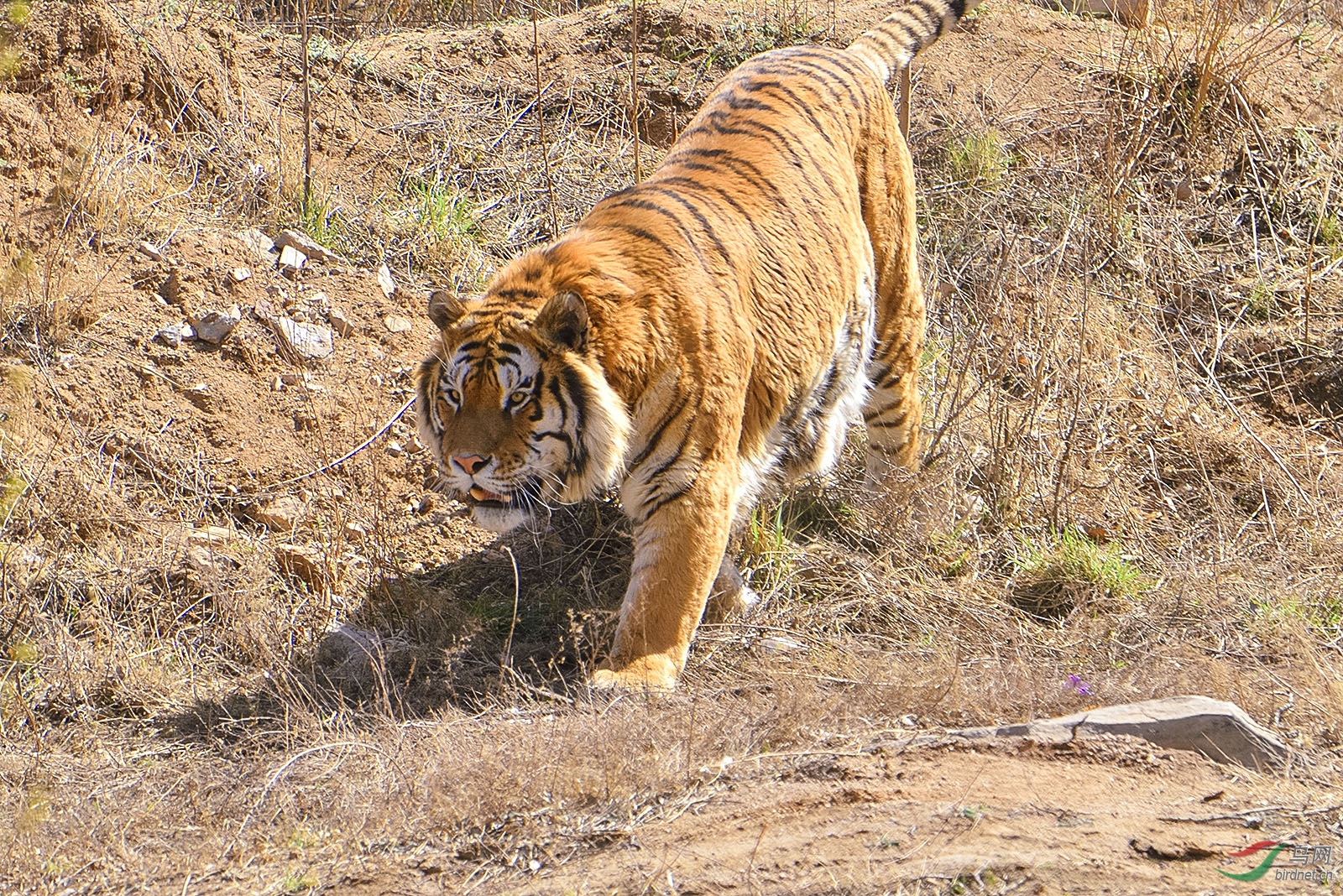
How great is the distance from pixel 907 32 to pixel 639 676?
3.76 metres

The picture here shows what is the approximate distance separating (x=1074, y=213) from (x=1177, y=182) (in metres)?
0.99

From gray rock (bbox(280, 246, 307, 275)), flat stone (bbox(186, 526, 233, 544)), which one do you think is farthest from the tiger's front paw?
gray rock (bbox(280, 246, 307, 275))

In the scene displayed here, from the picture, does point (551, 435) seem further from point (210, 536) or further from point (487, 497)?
point (210, 536)

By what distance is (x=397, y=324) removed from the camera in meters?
6.03

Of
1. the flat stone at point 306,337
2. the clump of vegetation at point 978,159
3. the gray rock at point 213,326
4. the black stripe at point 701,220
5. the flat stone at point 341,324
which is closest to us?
the black stripe at point 701,220

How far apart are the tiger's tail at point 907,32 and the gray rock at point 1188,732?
11.8 ft

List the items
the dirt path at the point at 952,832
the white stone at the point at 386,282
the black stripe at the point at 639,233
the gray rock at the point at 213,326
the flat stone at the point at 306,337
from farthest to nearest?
the white stone at the point at 386,282 → the flat stone at the point at 306,337 → the gray rock at the point at 213,326 → the black stripe at the point at 639,233 → the dirt path at the point at 952,832

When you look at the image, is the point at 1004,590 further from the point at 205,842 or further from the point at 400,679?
the point at 205,842

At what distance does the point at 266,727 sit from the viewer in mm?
4363

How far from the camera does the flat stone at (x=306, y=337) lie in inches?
224

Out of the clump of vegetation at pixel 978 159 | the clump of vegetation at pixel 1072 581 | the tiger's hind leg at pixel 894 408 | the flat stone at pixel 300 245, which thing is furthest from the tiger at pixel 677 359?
the clump of vegetation at pixel 978 159

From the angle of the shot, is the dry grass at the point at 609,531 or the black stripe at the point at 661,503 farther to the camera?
the black stripe at the point at 661,503

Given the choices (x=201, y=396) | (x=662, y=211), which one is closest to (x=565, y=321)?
(x=662, y=211)

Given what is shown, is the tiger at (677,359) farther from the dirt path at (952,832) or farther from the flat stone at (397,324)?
the flat stone at (397,324)
